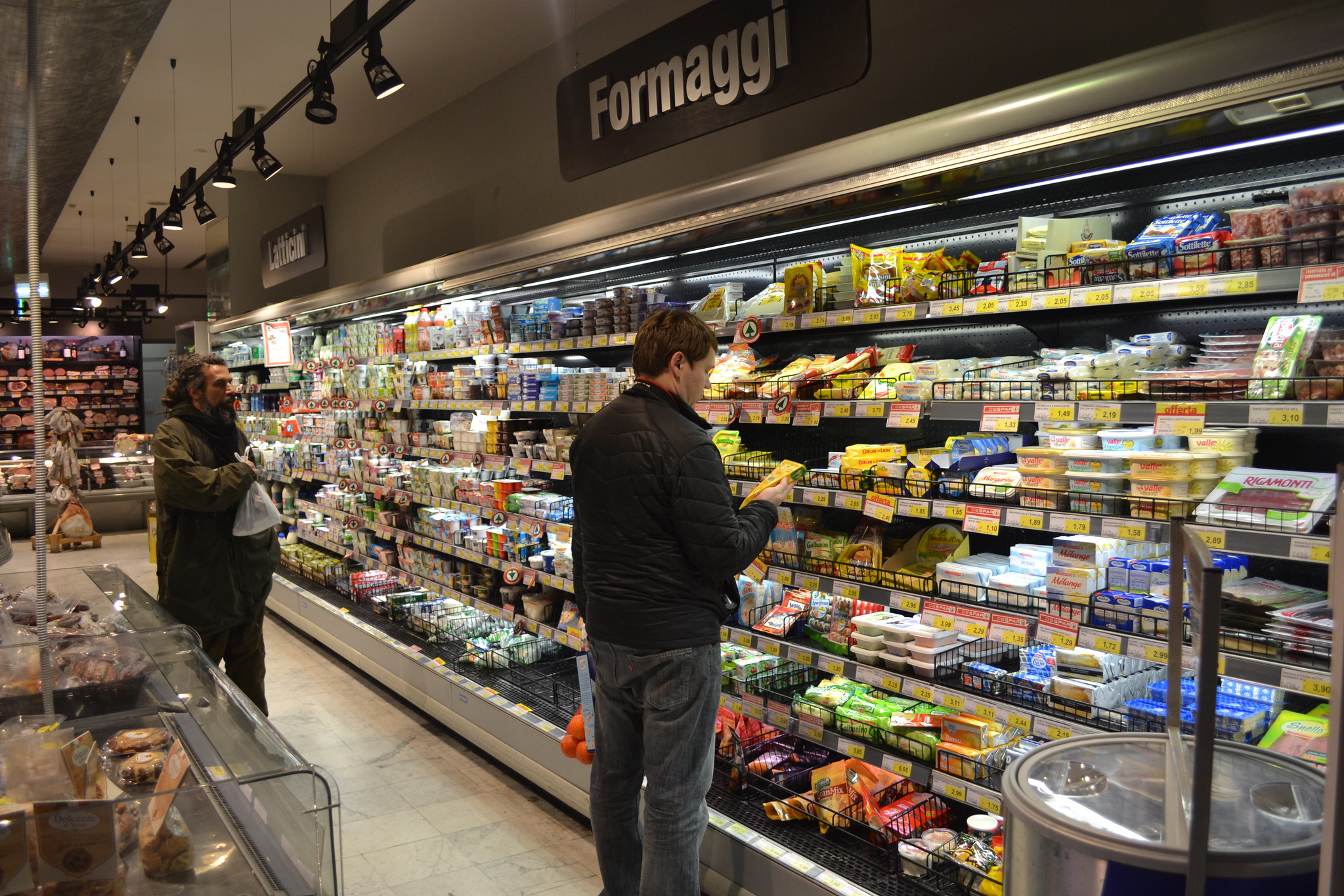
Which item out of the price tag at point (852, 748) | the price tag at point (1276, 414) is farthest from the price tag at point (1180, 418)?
the price tag at point (852, 748)

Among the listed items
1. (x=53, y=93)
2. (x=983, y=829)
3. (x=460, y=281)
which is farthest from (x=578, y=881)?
(x=53, y=93)

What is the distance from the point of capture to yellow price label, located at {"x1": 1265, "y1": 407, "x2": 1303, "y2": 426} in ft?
6.45

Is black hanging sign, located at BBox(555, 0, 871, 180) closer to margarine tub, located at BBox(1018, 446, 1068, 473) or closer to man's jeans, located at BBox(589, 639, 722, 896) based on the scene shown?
margarine tub, located at BBox(1018, 446, 1068, 473)

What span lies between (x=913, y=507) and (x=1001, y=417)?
409mm

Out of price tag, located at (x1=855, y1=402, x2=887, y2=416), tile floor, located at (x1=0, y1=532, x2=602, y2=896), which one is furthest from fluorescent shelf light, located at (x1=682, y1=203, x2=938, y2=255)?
tile floor, located at (x1=0, y1=532, x2=602, y2=896)

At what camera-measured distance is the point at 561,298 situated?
17.5ft

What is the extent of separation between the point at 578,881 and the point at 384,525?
141 inches

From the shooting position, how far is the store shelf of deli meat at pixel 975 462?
2.14m

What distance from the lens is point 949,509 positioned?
271 cm

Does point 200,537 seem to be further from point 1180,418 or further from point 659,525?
point 1180,418

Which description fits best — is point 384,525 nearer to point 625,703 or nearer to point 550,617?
point 550,617

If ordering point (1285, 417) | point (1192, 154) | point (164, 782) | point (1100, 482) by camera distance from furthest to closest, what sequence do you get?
point (1100, 482) < point (1192, 154) < point (1285, 417) < point (164, 782)

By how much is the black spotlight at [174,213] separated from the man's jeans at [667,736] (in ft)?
23.1

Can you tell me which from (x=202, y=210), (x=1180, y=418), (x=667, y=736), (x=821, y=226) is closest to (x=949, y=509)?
(x=1180, y=418)
